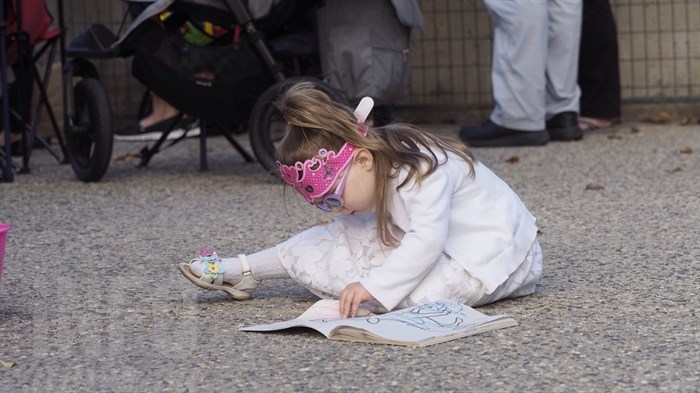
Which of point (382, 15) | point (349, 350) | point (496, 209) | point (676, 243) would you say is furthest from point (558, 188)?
point (349, 350)

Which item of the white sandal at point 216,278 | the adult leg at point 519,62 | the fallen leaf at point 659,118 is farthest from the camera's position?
the fallen leaf at point 659,118

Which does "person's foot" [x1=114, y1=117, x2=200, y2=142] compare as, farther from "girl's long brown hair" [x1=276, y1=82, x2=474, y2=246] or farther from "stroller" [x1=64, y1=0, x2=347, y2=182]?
"girl's long brown hair" [x1=276, y1=82, x2=474, y2=246]

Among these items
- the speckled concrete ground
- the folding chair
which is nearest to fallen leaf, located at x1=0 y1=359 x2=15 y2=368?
the speckled concrete ground

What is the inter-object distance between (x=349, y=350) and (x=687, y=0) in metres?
6.40

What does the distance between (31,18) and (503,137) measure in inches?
105

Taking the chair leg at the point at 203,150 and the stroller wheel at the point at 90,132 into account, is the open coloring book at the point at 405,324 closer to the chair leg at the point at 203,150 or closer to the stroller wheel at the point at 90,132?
the stroller wheel at the point at 90,132

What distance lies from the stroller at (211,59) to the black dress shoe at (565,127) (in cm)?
210

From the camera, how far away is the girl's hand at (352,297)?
3.48m

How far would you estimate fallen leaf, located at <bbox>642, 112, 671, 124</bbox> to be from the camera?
895 cm

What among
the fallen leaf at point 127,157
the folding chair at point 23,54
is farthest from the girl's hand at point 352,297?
the fallen leaf at point 127,157

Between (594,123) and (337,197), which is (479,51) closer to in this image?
(594,123)

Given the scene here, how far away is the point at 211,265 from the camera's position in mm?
3814

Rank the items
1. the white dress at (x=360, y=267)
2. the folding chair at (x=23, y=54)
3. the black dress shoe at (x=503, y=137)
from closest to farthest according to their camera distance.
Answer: the white dress at (x=360, y=267) → the folding chair at (x=23, y=54) → the black dress shoe at (x=503, y=137)

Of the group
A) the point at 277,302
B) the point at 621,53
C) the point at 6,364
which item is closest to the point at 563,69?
the point at 621,53
